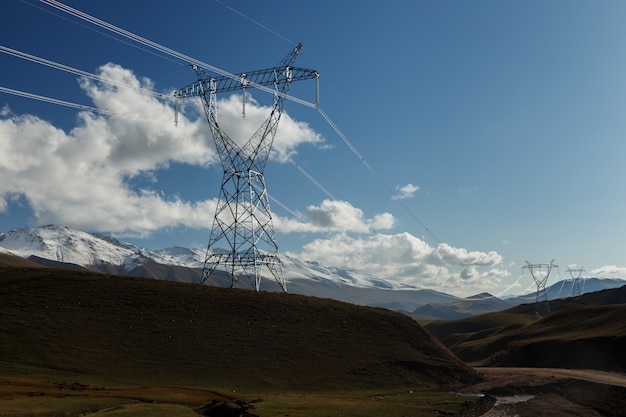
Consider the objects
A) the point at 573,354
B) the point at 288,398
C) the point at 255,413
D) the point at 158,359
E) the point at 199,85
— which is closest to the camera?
the point at 255,413

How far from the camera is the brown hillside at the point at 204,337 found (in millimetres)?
74875

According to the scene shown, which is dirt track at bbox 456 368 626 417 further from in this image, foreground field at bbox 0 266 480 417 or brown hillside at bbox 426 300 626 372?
brown hillside at bbox 426 300 626 372

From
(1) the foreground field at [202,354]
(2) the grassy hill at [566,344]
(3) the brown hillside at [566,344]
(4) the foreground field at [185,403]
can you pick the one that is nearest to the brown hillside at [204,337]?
(1) the foreground field at [202,354]

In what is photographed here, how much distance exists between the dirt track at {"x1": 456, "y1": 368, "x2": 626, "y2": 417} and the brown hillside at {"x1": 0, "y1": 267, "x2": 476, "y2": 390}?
858 cm

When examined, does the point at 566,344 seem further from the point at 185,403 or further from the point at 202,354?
the point at 185,403

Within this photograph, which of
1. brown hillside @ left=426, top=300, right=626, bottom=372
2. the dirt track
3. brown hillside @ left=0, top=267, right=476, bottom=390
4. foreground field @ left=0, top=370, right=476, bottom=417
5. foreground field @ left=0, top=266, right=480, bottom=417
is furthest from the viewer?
brown hillside @ left=426, top=300, right=626, bottom=372

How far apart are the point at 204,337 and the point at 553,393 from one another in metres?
56.4

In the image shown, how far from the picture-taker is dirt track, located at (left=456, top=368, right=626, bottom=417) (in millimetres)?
66500

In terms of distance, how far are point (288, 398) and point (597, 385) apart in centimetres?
5248

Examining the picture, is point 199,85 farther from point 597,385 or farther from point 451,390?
point 597,385

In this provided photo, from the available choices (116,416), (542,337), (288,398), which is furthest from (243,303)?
(542,337)

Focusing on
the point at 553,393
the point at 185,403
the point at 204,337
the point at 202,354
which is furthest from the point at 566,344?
the point at 185,403

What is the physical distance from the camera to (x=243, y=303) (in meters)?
102

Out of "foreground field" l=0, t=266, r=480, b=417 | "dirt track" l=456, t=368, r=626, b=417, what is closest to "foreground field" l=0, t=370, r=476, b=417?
"foreground field" l=0, t=266, r=480, b=417
